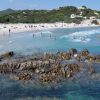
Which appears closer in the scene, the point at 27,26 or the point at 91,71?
the point at 91,71

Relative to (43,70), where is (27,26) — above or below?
above

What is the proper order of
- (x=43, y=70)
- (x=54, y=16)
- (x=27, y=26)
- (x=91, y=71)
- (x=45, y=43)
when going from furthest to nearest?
(x=54, y=16) < (x=27, y=26) < (x=45, y=43) < (x=91, y=71) < (x=43, y=70)

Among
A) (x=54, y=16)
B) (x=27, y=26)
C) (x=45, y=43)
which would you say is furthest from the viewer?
(x=54, y=16)

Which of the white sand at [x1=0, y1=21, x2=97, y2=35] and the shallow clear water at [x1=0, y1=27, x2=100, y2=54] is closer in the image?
the shallow clear water at [x1=0, y1=27, x2=100, y2=54]

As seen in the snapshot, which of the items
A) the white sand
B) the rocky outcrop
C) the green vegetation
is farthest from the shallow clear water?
the green vegetation

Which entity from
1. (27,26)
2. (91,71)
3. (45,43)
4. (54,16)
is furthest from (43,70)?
(54,16)

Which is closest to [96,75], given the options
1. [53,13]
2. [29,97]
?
[29,97]

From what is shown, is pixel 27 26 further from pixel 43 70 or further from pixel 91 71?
pixel 91 71

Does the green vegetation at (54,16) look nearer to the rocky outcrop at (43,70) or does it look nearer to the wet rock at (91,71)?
the rocky outcrop at (43,70)

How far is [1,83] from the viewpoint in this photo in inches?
1355

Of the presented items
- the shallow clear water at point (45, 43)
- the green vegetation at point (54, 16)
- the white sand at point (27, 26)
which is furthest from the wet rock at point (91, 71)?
the green vegetation at point (54, 16)

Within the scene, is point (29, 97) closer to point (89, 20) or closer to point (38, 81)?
point (38, 81)

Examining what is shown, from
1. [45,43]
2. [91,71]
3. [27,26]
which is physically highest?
[27,26]

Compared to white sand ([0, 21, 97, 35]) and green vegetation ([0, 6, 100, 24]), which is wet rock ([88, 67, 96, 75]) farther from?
green vegetation ([0, 6, 100, 24])
